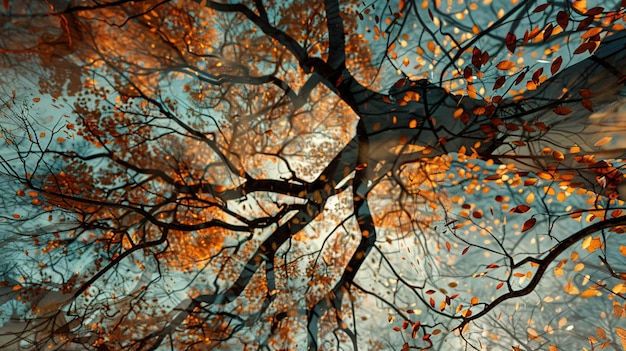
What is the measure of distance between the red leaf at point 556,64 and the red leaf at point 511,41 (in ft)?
1.28

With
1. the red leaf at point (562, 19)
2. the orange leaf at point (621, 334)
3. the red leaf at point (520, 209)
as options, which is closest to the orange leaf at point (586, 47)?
the red leaf at point (562, 19)

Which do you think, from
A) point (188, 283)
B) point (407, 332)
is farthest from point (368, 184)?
point (188, 283)

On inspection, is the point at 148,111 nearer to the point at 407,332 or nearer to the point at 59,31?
the point at 59,31

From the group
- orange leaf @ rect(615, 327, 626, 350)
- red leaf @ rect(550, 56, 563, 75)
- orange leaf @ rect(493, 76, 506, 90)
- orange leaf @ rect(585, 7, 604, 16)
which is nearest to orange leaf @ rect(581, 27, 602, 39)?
orange leaf @ rect(585, 7, 604, 16)

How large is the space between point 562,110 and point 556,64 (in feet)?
1.67

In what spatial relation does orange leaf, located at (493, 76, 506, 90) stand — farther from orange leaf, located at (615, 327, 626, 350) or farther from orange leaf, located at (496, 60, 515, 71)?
orange leaf, located at (615, 327, 626, 350)

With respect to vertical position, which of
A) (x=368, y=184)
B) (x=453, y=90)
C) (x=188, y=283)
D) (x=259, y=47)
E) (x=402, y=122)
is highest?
(x=259, y=47)

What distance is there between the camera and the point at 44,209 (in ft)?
13.1

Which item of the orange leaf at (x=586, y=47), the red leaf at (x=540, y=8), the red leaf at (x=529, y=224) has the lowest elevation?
the red leaf at (x=529, y=224)

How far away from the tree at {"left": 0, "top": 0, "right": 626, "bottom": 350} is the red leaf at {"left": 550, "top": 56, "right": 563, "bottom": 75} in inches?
4.1

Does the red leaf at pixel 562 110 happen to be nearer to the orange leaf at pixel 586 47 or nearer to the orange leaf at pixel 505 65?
the orange leaf at pixel 586 47

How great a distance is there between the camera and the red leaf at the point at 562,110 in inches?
127

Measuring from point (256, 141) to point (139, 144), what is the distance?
1.28m

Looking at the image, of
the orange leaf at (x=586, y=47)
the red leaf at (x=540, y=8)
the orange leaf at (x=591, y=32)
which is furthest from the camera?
the red leaf at (x=540, y=8)
